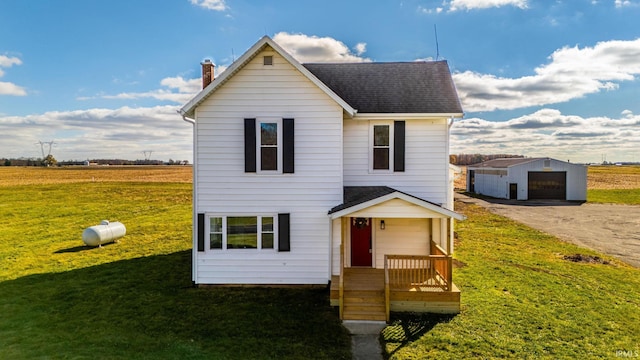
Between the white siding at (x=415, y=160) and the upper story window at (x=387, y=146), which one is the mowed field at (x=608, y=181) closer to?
the white siding at (x=415, y=160)

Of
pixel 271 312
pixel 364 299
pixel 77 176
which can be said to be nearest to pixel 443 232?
pixel 364 299

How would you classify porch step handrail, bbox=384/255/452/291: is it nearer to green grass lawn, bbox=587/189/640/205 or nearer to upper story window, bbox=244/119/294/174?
upper story window, bbox=244/119/294/174

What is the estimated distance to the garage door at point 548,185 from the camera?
1506 inches

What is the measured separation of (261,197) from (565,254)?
14.8 metres

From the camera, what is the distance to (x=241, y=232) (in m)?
12.5

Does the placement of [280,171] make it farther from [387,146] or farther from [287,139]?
[387,146]

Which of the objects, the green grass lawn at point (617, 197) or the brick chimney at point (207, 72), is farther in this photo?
the green grass lawn at point (617, 197)

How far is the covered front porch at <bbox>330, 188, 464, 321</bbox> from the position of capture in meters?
10.4

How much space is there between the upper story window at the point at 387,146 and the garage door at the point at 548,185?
32109 mm

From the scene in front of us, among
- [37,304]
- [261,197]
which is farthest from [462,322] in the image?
[37,304]

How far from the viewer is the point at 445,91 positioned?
13.6 meters

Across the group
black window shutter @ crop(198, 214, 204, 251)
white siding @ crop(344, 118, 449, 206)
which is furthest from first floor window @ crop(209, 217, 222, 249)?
white siding @ crop(344, 118, 449, 206)

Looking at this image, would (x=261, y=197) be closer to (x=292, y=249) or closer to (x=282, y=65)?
(x=292, y=249)

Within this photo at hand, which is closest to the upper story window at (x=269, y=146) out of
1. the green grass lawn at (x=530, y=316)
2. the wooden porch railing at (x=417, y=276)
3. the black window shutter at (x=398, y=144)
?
the black window shutter at (x=398, y=144)
